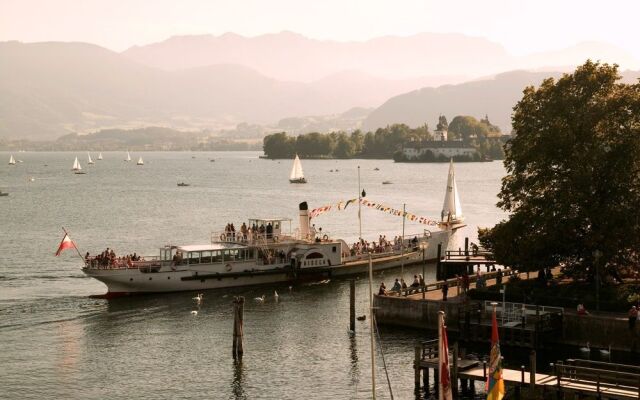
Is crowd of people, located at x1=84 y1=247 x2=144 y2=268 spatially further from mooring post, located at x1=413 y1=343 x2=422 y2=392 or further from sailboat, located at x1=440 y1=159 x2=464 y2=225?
sailboat, located at x1=440 y1=159 x2=464 y2=225

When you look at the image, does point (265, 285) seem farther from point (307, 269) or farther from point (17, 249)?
point (17, 249)

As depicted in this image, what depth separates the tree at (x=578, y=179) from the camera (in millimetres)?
56156

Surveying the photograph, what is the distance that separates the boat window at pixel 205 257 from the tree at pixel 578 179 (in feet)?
86.9

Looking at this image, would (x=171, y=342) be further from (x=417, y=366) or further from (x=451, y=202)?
(x=451, y=202)

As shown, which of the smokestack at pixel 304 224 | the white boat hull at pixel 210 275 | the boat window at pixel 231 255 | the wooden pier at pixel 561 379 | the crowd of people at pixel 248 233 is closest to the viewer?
the wooden pier at pixel 561 379

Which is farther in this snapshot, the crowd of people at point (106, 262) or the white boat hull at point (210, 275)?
the crowd of people at point (106, 262)

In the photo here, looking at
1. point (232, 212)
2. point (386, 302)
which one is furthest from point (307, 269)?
point (232, 212)

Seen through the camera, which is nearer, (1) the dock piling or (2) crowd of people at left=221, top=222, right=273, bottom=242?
(1) the dock piling

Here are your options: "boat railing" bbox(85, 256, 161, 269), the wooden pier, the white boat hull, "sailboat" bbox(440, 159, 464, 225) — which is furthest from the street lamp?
"sailboat" bbox(440, 159, 464, 225)

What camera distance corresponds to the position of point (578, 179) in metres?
56.6

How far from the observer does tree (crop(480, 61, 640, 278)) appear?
56.2m

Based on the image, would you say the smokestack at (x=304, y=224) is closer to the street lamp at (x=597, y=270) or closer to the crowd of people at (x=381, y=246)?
the crowd of people at (x=381, y=246)

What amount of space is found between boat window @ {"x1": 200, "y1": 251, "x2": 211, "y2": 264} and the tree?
86.9 feet

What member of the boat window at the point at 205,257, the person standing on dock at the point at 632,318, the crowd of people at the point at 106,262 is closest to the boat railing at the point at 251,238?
the boat window at the point at 205,257
